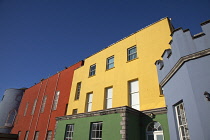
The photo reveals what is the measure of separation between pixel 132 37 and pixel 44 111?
55.5 feet

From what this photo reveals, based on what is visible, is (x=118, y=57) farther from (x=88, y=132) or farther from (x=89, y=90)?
(x=88, y=132)

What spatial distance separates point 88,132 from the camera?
34.8 feet

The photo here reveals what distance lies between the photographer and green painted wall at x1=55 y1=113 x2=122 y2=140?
9227mm

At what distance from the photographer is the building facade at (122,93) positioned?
31.3 feet

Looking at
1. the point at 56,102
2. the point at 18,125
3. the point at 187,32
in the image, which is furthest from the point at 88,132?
the point at 18,125

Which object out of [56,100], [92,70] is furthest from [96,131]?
[56,100]

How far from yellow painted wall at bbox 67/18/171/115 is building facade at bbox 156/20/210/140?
109 inches

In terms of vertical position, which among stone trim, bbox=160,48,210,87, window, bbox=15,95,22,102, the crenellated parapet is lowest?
stone trim, bbox=160,48,210,87

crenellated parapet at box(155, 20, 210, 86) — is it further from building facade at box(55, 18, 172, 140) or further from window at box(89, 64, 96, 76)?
window at box(89, 64, 96, 76)

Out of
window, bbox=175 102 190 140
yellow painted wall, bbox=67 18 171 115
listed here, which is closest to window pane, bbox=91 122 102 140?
yellow painted wall, bbox=67 18 171 115

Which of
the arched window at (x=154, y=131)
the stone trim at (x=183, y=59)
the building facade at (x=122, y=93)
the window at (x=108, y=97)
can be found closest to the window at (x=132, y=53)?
the building facade at (x=122, y=93)

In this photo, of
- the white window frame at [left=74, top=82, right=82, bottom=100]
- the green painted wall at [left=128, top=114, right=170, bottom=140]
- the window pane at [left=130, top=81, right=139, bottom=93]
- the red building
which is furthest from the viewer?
the red building

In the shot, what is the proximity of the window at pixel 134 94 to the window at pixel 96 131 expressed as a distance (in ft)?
Result: 10.8

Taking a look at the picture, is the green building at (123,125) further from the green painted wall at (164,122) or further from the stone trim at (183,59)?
the stone trim at (183,59)
